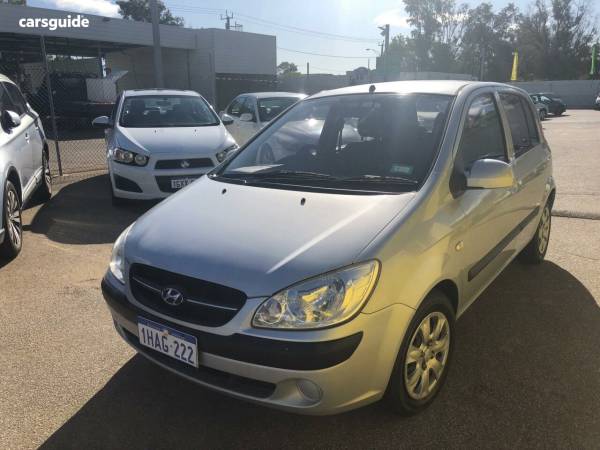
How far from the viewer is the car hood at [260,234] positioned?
2150 mm

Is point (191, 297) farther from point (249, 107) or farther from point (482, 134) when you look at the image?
Answer: point (249, 107)

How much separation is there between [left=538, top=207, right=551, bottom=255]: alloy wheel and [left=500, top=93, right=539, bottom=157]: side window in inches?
28.0

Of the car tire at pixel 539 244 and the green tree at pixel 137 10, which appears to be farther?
the green tree at pixel 137 10

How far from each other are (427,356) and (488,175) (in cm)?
101

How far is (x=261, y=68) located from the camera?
34.0m

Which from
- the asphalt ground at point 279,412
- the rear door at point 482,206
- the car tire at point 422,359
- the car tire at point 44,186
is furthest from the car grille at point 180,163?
the car tire at point 422,359

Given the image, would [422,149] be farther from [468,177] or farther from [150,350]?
[150,350]

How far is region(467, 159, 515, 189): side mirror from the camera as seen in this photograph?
2.72 m

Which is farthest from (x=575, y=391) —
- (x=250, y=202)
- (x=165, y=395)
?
(x=165, y=395)

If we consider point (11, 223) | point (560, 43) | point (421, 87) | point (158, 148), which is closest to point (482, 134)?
point (421, 87)

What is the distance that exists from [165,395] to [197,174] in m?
3.97

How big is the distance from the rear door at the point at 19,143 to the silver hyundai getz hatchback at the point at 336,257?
121 inches

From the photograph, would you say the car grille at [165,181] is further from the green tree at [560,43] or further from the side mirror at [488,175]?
the green tree at [560,43]

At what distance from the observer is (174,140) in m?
6.68
